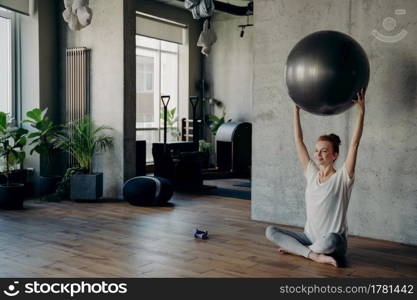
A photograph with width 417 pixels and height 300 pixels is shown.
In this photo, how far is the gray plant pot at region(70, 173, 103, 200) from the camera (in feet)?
19.7

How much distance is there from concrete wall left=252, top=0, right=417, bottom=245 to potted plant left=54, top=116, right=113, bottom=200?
7.01ft

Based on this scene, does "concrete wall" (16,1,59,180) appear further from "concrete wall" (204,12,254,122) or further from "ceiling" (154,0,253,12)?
"concrete wall" (204,12,254,122)

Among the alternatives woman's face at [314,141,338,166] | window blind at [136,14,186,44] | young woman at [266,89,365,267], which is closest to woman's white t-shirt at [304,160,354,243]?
young woman at [266,89,365,267]

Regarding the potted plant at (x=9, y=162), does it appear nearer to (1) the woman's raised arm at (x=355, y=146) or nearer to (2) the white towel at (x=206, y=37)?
(2) the white towel at (x=206, y=37)

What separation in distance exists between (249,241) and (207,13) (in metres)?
2.72

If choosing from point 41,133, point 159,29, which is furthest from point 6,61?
point 159,29

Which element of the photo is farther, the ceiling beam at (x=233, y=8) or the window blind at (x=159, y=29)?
the window blind at (x=159, y=29)

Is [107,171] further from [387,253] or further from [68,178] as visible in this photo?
[387,253]

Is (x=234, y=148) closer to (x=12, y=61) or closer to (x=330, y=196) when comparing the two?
(x=12, y=61)

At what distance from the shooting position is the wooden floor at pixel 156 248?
3361mm

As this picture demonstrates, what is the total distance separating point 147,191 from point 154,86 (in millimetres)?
4470

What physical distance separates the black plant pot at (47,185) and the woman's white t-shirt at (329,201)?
12.9ft

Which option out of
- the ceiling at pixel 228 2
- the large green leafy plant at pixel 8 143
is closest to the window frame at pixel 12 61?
the large green leafy plant at pixel 8 143

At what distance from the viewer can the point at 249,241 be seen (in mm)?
4195
